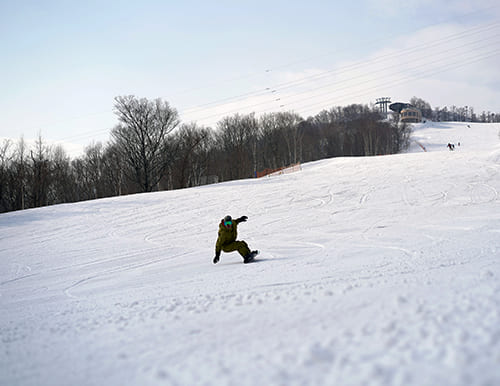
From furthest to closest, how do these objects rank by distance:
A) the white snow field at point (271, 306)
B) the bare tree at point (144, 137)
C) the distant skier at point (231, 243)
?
the bare tree at point (144, 137), the distant skier at point (231, 243), the white snow field at point (271, 306)

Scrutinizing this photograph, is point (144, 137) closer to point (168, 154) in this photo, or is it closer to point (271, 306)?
point (168, 154)

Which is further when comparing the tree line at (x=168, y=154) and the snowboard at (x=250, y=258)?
the tree line at (x=168, y=154)

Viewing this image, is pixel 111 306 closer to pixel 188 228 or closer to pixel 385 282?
pixel 385 282

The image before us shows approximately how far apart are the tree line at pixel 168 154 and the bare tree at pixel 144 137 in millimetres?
139

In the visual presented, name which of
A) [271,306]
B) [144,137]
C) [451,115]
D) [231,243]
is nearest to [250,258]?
[231,243]

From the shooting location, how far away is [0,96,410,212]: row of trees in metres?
47.4

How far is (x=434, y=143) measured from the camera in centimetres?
8812

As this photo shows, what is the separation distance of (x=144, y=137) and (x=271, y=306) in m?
47.0

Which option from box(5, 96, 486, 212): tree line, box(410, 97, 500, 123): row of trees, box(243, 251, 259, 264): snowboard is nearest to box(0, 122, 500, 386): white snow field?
box(243, 251, 259, 264): snowboard

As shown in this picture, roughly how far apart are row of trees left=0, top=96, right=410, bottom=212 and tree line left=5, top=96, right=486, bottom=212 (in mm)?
125

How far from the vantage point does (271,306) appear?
477 cm

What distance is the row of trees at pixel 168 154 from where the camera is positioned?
47438mm

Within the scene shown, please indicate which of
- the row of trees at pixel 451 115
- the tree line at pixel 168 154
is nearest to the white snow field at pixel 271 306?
the tree line at pixel 168 154

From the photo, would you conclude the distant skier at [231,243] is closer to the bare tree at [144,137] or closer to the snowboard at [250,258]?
the snowboard at [250,258]
